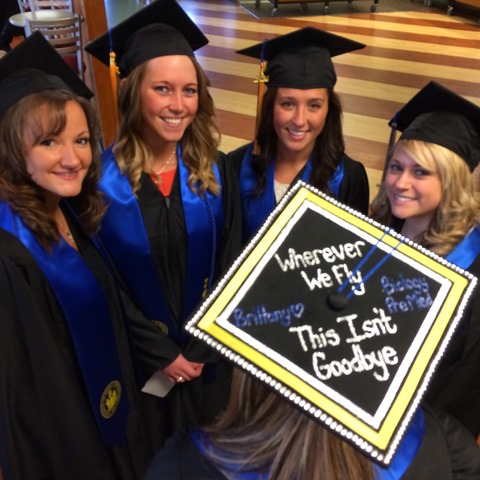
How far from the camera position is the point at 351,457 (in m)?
0.83

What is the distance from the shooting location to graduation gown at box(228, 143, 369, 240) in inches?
79.9

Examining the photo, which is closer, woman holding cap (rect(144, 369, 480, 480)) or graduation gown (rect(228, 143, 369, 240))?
woman holding cap (rect(144, 369, 480, 480))

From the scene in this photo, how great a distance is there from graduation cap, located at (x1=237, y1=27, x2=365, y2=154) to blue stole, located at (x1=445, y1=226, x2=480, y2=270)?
2.93 feet

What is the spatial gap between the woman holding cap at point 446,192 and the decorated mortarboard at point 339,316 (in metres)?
0.70

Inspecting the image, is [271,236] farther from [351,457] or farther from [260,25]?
[260,25]

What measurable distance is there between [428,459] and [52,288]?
1.16m

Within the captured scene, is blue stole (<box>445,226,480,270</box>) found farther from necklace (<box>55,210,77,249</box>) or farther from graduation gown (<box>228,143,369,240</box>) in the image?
necklace (<box>55,210,77,249</box>)

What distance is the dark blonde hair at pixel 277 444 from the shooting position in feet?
2.72

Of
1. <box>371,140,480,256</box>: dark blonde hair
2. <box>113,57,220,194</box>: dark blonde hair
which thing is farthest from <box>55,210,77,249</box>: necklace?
<box>371,140,480,256</box>: dark blonde hair

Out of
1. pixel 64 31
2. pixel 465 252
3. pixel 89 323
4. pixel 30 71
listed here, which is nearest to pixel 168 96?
pixel 30 71

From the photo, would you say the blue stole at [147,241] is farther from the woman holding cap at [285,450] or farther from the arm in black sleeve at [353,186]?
the woman holding cap at [285,450]

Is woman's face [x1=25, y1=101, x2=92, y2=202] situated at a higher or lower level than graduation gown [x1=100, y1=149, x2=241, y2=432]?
higher

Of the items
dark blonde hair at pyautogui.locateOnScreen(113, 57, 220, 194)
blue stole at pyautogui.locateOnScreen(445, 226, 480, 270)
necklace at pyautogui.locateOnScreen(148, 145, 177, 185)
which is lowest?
blue stole at pyautogui.locateOnScreen(445, 226, 480, 270)

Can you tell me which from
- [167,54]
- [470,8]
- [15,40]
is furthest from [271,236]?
[470,8]
